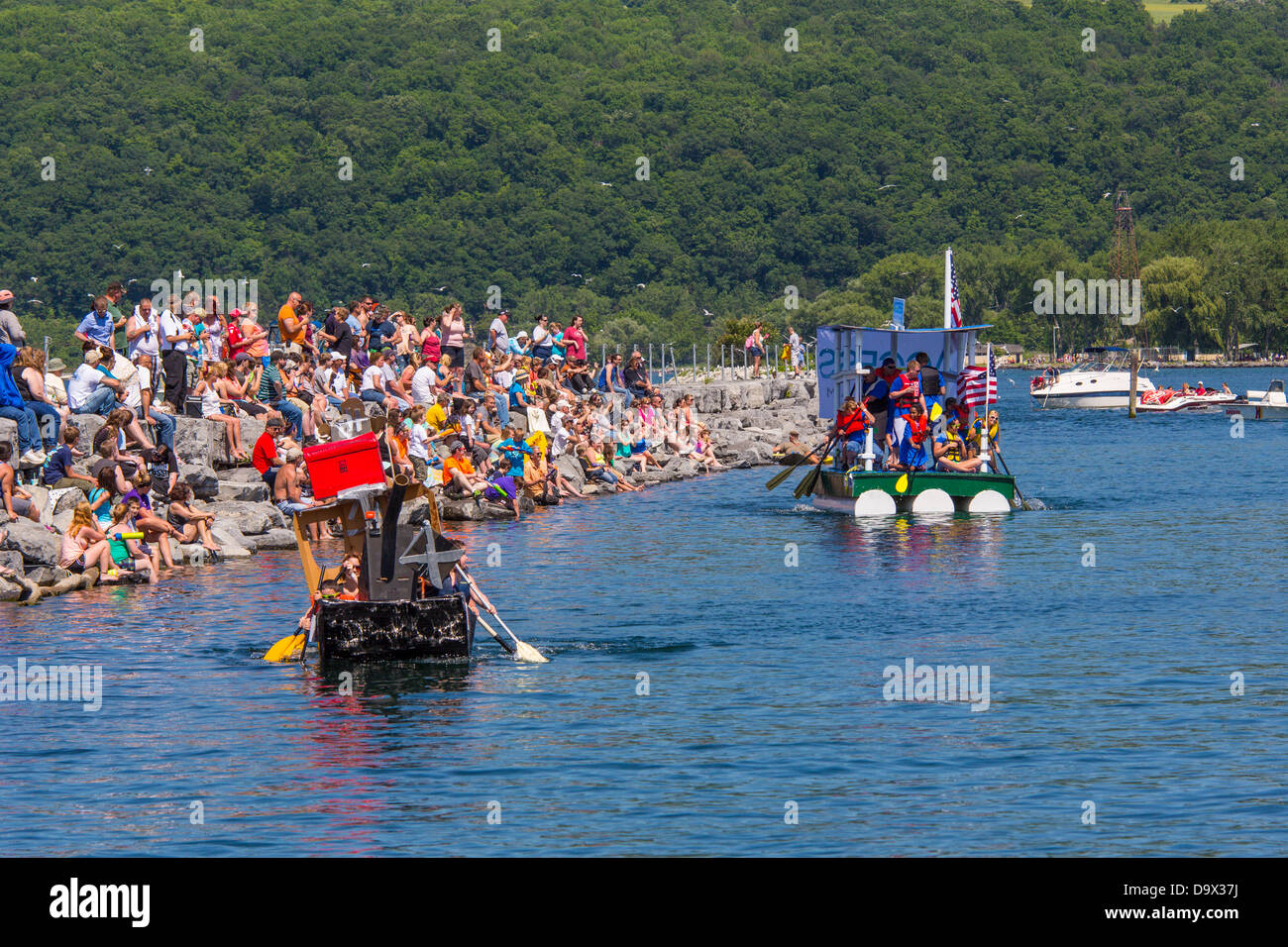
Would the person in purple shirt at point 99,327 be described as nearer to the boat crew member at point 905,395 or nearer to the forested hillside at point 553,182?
the boat crew member at point 905,395

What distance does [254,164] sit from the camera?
512ft

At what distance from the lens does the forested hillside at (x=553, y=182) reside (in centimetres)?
14588

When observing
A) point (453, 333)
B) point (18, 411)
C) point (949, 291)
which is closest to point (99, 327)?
point (18, 411)

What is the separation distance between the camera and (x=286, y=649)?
19.7 meters

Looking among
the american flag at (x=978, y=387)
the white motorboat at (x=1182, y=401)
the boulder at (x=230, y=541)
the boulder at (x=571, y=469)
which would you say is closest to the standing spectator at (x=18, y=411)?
the boulder at (x=230, y=541)

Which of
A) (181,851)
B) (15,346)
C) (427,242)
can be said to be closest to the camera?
(181,851)

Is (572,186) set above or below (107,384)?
above

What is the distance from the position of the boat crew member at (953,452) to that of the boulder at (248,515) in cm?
1285

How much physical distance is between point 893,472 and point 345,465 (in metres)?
17.8

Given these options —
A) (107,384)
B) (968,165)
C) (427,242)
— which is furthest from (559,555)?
(968,165)

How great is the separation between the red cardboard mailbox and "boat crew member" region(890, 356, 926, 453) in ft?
53.7

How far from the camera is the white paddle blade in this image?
1983cm

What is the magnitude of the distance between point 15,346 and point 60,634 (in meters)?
7.12
